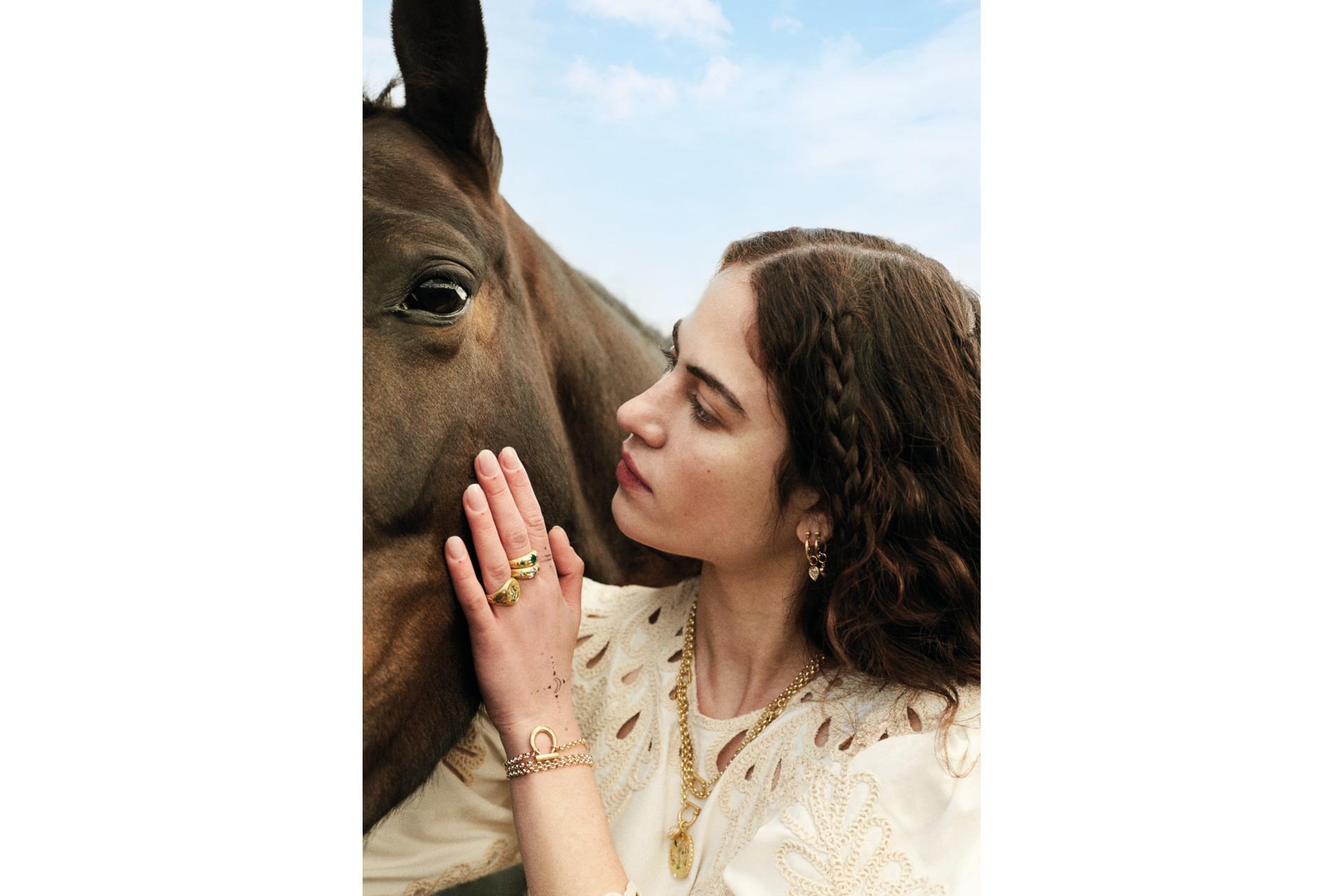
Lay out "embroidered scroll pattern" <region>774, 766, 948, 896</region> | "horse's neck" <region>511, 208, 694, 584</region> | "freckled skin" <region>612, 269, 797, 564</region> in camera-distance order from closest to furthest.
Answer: "embroidered scroll pattern" <region>774, 766, 948, 896</region> → "freckled skin" <region>612, 269, 797, 564</region> → "horse's neck" <region>511, 208, 694, 584</region>

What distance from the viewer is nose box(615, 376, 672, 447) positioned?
1.15m

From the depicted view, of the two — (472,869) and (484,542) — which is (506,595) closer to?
(484,542)

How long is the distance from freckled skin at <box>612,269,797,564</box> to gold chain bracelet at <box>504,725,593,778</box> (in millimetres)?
251

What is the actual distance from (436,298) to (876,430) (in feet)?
1.73

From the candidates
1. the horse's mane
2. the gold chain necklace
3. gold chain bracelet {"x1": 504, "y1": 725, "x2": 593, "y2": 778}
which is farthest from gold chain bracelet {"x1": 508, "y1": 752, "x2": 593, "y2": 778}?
the horse's mane

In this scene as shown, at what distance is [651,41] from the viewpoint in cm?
120

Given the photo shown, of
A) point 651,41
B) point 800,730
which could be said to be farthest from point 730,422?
point 651,41

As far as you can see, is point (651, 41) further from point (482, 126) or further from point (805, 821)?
point (805, 821)

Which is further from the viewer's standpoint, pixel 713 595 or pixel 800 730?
pixel 713 595

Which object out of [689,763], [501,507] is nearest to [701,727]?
[689,763]

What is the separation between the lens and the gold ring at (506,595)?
1.11 meters

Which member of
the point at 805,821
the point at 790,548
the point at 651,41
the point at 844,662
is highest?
the point at 651,41

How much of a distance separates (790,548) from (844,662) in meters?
0.15

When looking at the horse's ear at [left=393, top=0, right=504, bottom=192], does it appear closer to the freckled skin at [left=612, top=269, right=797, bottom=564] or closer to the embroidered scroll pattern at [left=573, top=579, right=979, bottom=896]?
the freckled skin at [left=612, top=269, right=797, bottom=564]
